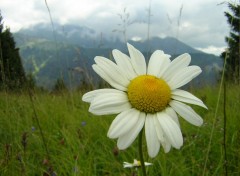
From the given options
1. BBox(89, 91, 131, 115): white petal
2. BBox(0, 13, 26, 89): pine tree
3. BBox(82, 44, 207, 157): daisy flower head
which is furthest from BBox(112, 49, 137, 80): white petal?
BBox(0, 13, 26, 89): pine tree

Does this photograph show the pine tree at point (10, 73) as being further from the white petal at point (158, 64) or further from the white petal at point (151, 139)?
the white petal at point (151, 139)

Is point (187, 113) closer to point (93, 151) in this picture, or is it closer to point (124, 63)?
point (124, 63)

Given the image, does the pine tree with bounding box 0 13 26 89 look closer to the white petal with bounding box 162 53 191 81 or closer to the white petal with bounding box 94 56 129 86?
the white petal with bounding box 94 56 129 86

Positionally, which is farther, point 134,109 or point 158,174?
point 158,174

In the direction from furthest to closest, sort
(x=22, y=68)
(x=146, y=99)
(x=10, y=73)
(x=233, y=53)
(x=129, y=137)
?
(x=10, y=73) → (x=233, y=53) → (x=22, y=68) → (x=146, y=99) → (x=129, y=137)

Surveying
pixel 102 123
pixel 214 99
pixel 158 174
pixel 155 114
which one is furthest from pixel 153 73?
pixel 214 99

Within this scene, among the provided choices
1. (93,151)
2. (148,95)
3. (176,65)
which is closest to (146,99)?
(148,95)

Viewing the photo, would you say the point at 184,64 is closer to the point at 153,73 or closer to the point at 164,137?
the point at 153,73
